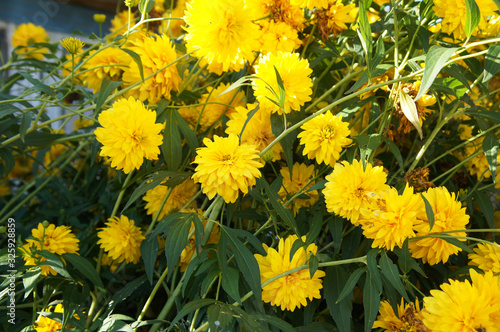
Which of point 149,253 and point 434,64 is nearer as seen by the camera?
point 434,64

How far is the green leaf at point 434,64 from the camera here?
561 mm

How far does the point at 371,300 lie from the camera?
63cm

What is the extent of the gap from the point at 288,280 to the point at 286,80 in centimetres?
32

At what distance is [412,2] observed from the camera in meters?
0.93

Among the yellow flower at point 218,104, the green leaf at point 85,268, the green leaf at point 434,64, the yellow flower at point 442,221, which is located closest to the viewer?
the green leaf at point 434,64

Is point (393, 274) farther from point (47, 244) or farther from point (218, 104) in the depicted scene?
point (47, 244)

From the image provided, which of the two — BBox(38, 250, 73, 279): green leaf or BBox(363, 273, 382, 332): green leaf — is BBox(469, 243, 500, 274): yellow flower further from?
BBox(38, 250, 73, 279): green leaf

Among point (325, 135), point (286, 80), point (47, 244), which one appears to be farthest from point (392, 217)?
point (47, 244)

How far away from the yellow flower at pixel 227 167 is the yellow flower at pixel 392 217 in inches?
7.0

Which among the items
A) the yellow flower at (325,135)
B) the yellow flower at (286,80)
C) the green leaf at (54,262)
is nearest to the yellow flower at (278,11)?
the yellow flower at (286,80)

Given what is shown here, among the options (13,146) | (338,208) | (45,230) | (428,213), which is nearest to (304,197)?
(338,208)

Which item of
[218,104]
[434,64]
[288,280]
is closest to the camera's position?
[434,64]

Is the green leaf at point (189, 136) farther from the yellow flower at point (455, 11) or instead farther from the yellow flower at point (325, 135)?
the yellow flower at point (455, 11)

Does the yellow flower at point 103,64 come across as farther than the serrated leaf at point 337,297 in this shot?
Yes
